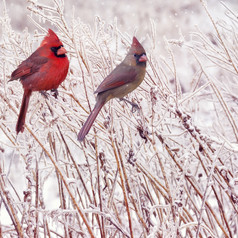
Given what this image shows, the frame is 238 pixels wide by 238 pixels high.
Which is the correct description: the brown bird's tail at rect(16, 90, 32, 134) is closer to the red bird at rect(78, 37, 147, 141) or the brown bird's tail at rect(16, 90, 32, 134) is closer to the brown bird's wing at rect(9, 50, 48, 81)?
the brown bird's wing at rect(9, 50, 48, 81)

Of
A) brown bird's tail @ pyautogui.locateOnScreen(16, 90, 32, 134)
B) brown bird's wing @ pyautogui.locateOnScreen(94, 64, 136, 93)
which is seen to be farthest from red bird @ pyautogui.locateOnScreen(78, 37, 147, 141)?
brown bird's tail @ pyautogui.locateOnScreen(16, 90, 32, 134)

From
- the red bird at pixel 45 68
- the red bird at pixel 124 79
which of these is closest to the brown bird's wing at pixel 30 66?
the red bird at pixel 45 68

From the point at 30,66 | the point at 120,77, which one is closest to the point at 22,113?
the point at 30,66

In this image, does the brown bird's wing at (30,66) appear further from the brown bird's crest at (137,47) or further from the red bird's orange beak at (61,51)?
the brown bird's crest at (137,47)

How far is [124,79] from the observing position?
3.79ft

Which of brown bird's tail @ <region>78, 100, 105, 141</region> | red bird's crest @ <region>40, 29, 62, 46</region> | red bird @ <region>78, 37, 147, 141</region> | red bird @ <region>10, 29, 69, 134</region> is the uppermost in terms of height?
red bird's crest @ <region>40, 29, 62, 46</region>

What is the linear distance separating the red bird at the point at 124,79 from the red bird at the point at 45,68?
8.0 inches

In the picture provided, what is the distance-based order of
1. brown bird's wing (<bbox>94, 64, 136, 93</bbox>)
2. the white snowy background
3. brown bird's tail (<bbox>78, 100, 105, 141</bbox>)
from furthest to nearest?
1. the white snowy background
2. brown bird's wing (<bbox>94, 64, 136, 93</bbox>)
3. brown bird's tail (<bbox>78, 100, 105, 141</bbox>)

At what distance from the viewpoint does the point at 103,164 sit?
1409 millimetres

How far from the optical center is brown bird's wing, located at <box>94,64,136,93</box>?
44.2 inches

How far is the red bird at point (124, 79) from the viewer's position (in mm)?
1126

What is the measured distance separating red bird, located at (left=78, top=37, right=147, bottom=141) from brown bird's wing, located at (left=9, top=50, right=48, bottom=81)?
0.28m

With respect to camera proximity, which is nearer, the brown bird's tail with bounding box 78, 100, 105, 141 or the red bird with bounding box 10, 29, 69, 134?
the brown bird's tail with bounding box 78, 100, 105, 141

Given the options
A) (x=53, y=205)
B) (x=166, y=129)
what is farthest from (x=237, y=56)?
(x=53, y=205)
